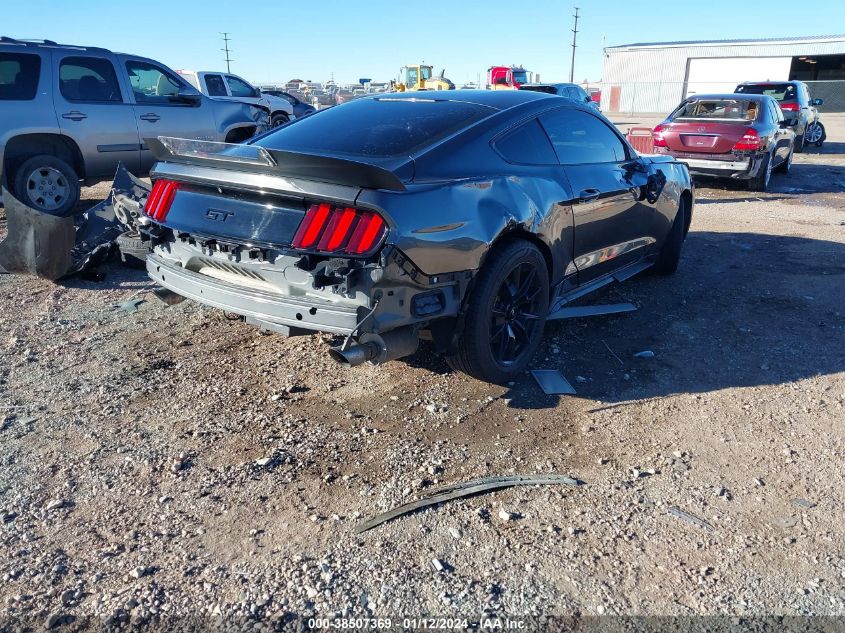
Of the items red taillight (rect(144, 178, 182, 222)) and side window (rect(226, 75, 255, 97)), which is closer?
red taillight (rect(144, 178, 182, 222))

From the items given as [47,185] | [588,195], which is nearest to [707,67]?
[47,185]

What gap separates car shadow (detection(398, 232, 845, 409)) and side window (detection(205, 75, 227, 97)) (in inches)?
599

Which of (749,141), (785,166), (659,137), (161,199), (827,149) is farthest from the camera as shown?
(827,149)

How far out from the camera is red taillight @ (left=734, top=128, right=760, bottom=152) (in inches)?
405

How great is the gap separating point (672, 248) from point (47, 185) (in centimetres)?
676

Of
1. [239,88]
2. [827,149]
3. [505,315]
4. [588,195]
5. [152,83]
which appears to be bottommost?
[827,149]

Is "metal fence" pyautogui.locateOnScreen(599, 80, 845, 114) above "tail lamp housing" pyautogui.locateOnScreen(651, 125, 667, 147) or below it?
above

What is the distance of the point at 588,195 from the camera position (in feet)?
14.5

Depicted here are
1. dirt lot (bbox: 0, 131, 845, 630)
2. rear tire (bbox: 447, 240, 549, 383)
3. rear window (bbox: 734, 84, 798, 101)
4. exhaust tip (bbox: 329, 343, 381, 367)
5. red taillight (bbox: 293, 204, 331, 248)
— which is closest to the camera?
dirt lot (bbox: 0, 131, 845, 630)

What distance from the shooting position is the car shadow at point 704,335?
4098 mm

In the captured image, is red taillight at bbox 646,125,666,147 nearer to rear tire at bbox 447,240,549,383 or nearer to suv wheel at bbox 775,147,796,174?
suv wheel at bbox 775,147,796,174

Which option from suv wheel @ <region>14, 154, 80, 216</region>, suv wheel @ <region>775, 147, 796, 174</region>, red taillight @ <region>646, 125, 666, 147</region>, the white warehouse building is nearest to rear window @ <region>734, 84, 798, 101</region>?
suv wheel @ <region>775, 147, 796, 174</region>

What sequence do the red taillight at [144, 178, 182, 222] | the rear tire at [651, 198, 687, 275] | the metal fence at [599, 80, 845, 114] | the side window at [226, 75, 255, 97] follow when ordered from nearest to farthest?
the red taillight at [144, 178, 182, 222] < the rear tire at [651, 198, 687, 275] < the side window at [226, 75, 255, 97] < the metal fence at [599, 80, 845, 114]

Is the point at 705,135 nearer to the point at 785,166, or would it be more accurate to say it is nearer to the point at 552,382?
the point at 785,166
